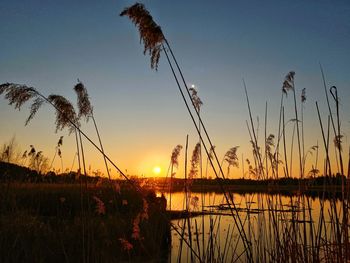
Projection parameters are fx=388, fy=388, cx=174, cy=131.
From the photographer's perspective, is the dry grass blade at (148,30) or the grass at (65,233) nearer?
the dry grass blade at (148,30)

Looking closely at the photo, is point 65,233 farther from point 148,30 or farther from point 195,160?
point 148,30

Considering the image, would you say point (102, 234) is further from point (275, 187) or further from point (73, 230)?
point (275, 187)

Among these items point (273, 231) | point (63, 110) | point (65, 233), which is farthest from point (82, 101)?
point (65, 233)

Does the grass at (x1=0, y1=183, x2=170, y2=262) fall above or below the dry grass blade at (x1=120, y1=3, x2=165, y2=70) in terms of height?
below

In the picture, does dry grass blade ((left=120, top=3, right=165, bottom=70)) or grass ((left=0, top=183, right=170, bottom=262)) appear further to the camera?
grass ((left=0, top=183, right=170, bottom=262))

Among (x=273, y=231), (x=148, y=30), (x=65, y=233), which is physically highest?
(x=148, y=30)

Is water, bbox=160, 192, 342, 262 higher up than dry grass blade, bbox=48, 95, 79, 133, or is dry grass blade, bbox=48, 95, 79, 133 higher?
dry grass blade, bbox=48, 95, 79, 133

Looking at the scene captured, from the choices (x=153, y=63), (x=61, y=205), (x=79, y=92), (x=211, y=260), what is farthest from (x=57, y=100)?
(x=61, y=205)

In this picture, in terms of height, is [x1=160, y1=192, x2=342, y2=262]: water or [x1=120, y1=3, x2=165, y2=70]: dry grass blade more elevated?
[x1=120, y1=3, x2=165, y2=70]: dry grass blade

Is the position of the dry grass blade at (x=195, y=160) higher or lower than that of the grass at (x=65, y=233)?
higher

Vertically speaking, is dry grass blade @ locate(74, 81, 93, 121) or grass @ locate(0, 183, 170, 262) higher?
dry grass blade @ locate(74, 81, 93, 121)

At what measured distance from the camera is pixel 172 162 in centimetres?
451

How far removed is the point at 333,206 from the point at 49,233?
16.9 feet

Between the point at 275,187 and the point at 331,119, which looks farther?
the point at 275,187
